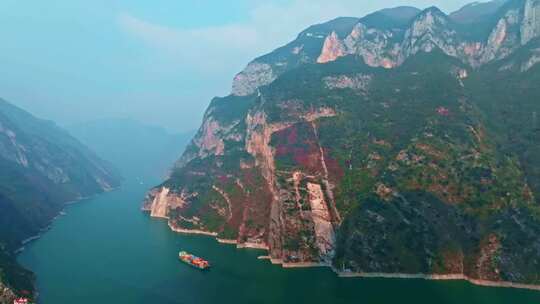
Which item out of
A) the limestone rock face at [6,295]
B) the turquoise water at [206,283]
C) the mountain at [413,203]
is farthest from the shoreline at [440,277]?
the limestone rock face at [6,295]

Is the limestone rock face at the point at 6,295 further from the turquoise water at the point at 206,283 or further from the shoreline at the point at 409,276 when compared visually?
the shoreline at the point at 409,276

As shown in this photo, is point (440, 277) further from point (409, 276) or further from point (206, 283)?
point (206, 283)

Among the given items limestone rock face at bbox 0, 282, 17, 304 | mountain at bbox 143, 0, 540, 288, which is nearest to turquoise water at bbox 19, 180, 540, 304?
mountain at bbox 143, 0, 540, 288

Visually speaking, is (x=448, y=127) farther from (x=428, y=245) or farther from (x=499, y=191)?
(x=428, y=245)

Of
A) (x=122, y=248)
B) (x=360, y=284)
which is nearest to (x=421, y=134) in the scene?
(x=360, y=284)

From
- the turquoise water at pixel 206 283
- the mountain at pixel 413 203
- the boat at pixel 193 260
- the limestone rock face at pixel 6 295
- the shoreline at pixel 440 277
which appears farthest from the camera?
the boat at pixel 193 260

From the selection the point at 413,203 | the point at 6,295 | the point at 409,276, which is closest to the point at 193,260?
the point at 6,295

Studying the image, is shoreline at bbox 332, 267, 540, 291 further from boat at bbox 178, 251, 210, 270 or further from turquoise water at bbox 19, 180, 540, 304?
boat at bbox 178, 251, 210, 270
